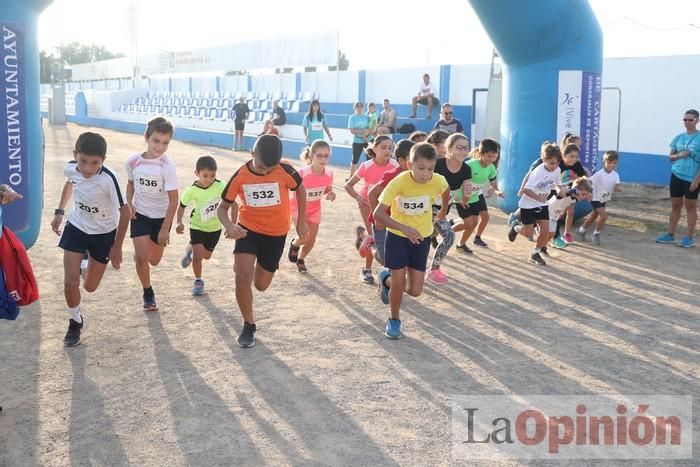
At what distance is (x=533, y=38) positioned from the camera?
10.0 metres

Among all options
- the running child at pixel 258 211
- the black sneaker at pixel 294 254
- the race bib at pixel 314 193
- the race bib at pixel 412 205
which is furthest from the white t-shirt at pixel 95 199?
the black sneaker at pixel 294 254

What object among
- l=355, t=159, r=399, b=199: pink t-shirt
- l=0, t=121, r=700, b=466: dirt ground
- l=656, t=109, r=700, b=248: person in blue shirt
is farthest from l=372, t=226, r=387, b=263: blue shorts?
l=656, t=109, r=700, b=248: person in blue shirt

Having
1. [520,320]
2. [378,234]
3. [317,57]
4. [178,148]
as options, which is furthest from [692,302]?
[317,57]

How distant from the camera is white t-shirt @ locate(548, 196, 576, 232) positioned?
8570 mm

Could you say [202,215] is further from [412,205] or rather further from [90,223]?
[412,205]

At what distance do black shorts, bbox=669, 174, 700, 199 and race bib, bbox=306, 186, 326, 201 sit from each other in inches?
204

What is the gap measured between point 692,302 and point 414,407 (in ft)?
12.8

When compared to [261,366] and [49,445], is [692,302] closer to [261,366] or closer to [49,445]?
[261,366]

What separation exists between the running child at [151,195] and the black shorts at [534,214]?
173 inches

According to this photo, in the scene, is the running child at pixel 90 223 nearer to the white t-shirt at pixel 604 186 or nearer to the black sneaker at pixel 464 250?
the black sneaker at pixel 464 250

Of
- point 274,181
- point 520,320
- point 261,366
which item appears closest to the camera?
point 261,366

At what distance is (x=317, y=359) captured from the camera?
4914 millimetres

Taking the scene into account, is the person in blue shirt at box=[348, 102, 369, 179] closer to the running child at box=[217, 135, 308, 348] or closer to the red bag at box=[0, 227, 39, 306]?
the running child at box=[217, 135, 308, 348]

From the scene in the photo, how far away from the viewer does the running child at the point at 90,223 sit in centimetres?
502
